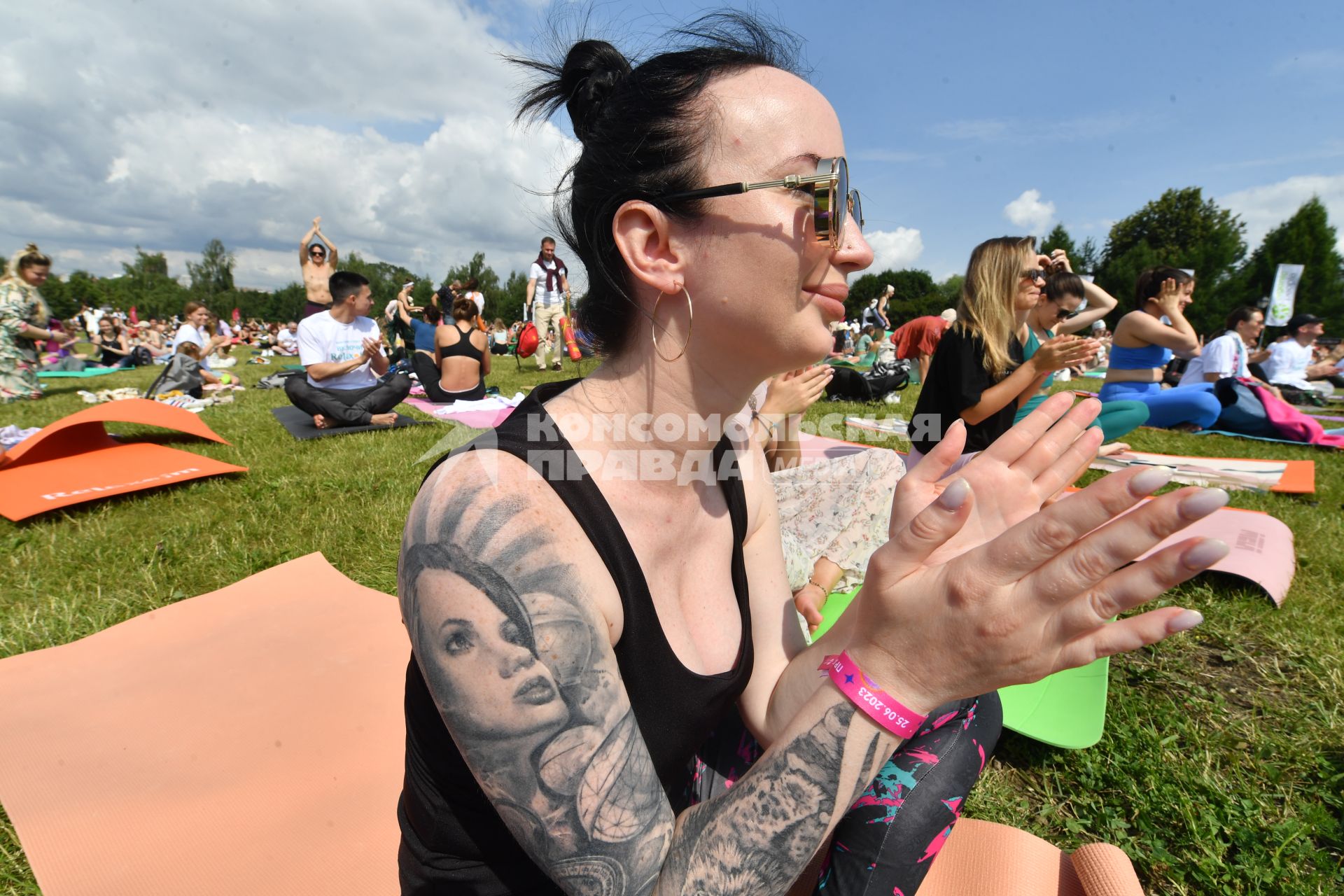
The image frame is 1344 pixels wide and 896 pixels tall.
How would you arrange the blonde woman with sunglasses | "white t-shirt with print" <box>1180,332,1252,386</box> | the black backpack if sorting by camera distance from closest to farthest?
the blonde woman with sunglasses < "white t-shirt with print" <box>1180,332,1252,386</box> < the black backpack

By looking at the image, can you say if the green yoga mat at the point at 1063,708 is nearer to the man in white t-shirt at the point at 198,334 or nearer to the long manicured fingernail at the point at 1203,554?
the long manicured fingernail at the point at 1203,554

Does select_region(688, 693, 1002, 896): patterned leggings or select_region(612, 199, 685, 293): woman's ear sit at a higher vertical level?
select_region(612, 199, 685, 293): woman's ear

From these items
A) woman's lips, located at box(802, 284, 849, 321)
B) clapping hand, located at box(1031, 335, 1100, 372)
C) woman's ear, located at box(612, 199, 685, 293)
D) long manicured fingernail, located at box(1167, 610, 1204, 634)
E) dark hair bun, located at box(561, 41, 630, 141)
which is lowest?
long manicured fingernail, located at box(1167, 610, 1204, 634)

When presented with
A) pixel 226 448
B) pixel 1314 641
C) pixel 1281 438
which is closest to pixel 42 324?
pixel 226 448

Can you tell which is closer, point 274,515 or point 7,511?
point 7,511

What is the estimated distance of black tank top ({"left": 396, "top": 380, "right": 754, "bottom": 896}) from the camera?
1.22 m

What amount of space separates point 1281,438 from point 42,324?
57.8 feet

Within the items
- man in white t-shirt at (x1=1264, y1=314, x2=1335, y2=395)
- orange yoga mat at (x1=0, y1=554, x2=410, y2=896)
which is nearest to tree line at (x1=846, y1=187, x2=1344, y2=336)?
man in white t-shirt at (x1=1264, y1=314, x2=1335, y2=395)

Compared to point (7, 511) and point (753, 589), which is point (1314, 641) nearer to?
point (753, 589)

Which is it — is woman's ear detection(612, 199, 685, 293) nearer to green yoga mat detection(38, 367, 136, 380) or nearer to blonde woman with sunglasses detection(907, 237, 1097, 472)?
blonde woman with sunglasses detection(907, 237, 1097, 472)

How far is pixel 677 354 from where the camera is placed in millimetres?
1466

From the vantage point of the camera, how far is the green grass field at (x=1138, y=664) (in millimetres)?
2084

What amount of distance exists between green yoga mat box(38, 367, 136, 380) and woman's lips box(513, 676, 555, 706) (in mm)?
17293

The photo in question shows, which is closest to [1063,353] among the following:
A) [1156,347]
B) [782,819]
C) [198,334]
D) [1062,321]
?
[1062,321]
